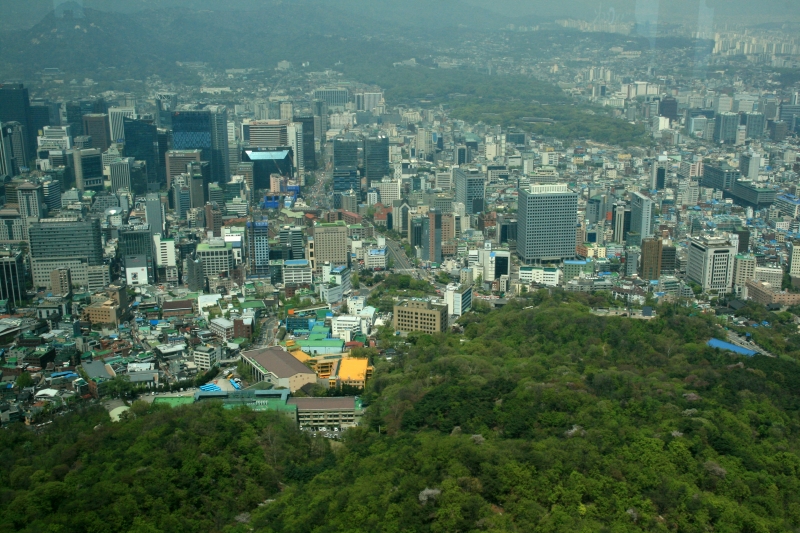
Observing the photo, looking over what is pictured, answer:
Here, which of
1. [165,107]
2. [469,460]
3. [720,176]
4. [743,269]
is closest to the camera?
[469,460]

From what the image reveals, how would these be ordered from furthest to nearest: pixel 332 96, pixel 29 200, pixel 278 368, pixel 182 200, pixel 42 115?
1. pixel 332 96
2. pixel 42 115
3. pixel 182 200
4. pixel 29 200
5. pixel 278 368

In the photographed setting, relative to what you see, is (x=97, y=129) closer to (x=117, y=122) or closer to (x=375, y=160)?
(x=117, y=122)

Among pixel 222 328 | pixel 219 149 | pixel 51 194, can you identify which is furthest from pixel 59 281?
pixel 219 149

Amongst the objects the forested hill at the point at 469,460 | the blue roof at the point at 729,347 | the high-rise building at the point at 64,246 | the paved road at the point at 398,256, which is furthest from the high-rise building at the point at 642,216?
the high-rise building at the point at 64,246

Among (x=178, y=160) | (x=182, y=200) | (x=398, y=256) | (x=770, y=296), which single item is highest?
(x=178, y=160)

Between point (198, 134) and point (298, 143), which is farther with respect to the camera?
point (298, 143)

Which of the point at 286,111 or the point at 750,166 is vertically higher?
the point at 286,111

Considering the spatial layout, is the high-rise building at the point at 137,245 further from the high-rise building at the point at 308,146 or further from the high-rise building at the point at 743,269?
the high-rise building at the point at 308,146
